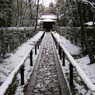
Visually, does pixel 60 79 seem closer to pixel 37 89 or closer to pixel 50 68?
pixel 37 89

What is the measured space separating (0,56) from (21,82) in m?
7.24

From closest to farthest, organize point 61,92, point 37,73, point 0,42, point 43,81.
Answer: point 61,92 < point 43,81 < point 37,73 < point 0,42

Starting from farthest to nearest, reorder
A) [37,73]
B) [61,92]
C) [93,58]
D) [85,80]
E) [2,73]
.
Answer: [93,58] < [2,73] < [37,73] < [61,92] < [85,80]

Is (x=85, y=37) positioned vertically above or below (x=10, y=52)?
above

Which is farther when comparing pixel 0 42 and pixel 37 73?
pixel 0 42

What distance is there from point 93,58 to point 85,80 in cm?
681

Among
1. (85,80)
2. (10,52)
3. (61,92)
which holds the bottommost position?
(10,52)

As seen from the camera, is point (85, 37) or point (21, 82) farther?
point (85, 37)

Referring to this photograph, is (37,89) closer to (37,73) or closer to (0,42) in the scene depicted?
(37,73)

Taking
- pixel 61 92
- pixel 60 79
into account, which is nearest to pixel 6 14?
pixel 60 79

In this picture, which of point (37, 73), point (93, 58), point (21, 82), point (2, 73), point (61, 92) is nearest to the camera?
point (61, 92)

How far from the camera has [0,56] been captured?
14.4 m

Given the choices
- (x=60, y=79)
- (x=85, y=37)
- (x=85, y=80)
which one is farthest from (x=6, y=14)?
(x=85, y=80)

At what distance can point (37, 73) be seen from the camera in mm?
9430
